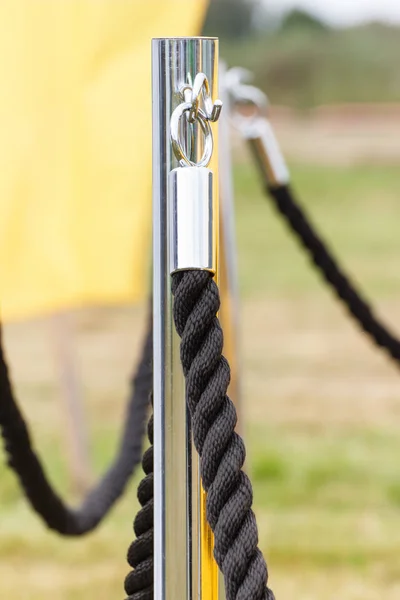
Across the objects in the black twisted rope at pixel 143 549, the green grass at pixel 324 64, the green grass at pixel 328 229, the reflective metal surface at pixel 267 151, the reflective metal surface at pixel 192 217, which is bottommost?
the black twisted rope at pixel 143 549

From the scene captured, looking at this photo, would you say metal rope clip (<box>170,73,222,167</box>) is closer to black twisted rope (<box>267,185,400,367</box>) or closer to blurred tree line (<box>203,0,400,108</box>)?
black twisted rope (<box>267,185,400,367</box>)

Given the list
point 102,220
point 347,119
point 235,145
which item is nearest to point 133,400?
point 102,220

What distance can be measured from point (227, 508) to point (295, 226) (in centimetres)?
89

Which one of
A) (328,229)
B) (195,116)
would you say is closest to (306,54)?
(328,229)

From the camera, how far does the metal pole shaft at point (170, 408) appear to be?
788mm

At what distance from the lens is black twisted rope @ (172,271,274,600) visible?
0.74m

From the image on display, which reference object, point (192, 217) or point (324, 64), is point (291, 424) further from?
point (324, 64)

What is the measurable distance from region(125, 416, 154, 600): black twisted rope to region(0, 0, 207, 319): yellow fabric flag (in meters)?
0.85

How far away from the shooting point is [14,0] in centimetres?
161

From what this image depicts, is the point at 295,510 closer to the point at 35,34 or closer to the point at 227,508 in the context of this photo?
the point at 35,34

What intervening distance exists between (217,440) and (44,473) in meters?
0.44

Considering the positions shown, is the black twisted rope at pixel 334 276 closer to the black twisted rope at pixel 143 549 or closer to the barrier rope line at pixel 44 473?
the barrier rope line at pixel 44 473

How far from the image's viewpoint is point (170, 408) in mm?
797

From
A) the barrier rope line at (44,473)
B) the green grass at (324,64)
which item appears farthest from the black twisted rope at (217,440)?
the green grass at (324,64)
